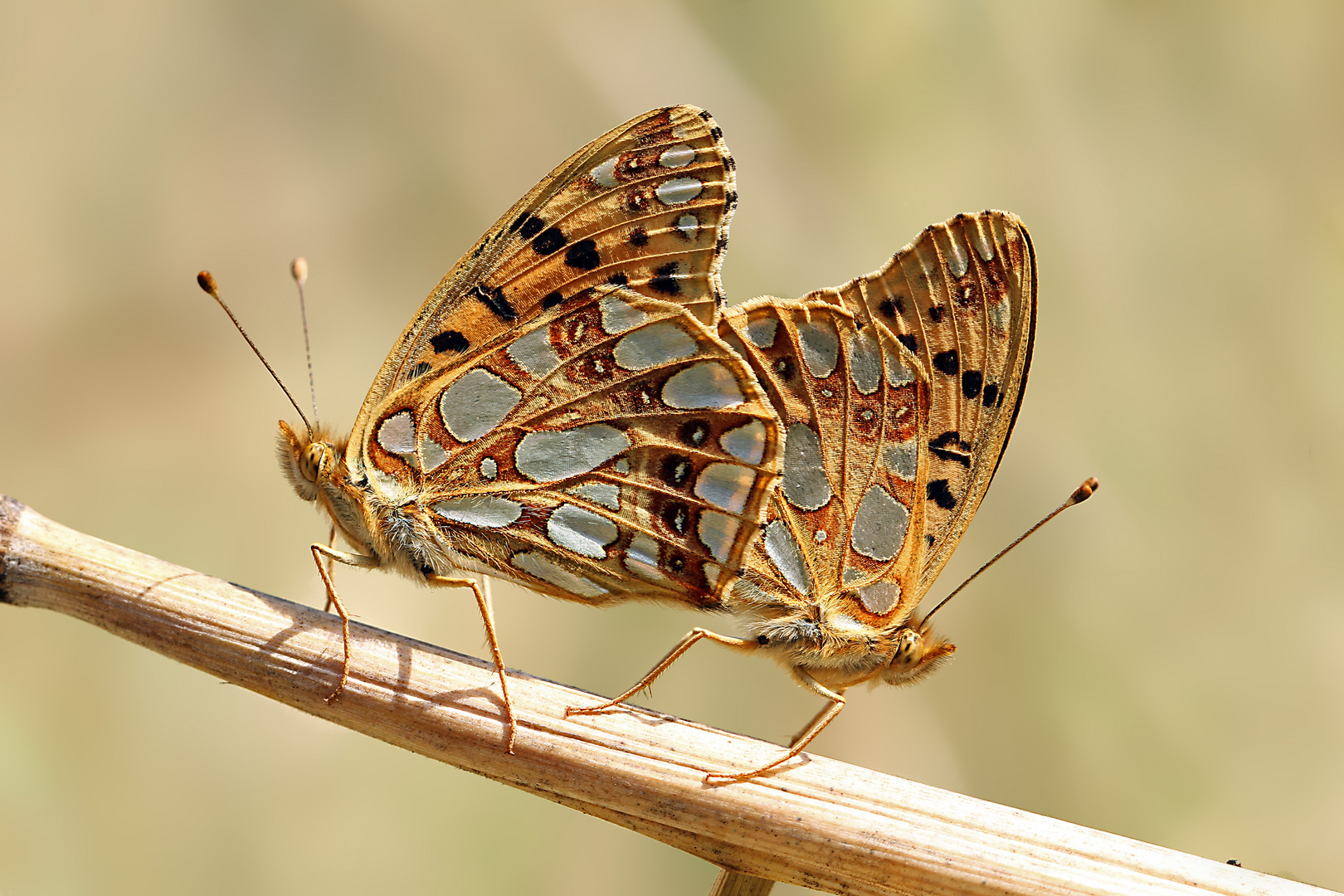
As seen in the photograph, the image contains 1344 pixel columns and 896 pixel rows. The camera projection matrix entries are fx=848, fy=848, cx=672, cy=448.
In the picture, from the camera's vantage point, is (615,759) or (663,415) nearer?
(615,759)

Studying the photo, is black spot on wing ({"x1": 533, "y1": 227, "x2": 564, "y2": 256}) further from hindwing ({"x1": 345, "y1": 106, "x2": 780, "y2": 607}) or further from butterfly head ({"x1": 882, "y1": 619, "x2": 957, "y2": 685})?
butterfly head ({"x1": 882, "y1": 619, "x2": 957, "y2": 685})

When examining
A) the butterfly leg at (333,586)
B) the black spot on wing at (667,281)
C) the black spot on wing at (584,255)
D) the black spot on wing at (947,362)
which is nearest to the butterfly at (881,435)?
the black spot on wing at (947,362)

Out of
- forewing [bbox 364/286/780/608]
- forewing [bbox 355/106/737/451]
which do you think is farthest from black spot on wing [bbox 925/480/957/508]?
forewing [bbox 355/106/737/451]

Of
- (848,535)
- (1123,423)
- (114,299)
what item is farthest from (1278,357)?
(114,299)

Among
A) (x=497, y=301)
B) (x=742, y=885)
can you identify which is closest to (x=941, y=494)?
(x=742, y=885)

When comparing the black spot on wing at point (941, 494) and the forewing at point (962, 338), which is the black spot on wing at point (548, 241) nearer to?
the forewing at point (962, 338)

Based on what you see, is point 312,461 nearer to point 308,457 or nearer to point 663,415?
point 308,457
